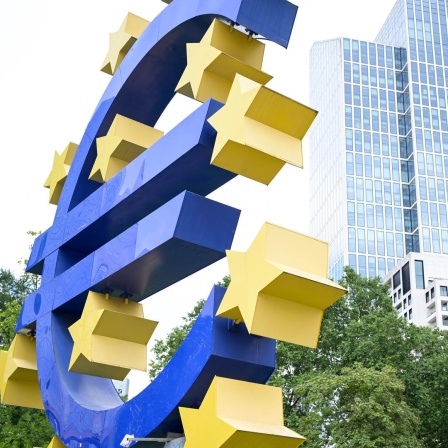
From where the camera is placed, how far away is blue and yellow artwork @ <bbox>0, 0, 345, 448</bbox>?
4.82 meters

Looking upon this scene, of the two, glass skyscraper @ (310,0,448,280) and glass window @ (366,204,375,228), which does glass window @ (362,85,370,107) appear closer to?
glass skyscraper @ (310,0,448,280)

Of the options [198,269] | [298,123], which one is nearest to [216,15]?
[298,123]

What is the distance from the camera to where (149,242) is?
5.84 metres

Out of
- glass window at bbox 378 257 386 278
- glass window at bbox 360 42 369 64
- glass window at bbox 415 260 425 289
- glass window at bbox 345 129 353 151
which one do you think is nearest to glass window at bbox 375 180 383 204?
glass window at bbox 345 129 353 151

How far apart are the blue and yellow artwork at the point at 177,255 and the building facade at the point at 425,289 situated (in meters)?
61.8

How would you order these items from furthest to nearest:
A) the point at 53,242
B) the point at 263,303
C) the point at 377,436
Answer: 1. the point at 377,436
2. the point at 53,242
3. the point at 263,303

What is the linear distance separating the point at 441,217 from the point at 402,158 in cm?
972

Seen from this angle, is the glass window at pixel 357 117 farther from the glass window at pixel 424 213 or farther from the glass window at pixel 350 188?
the glass window at pixel 424 213

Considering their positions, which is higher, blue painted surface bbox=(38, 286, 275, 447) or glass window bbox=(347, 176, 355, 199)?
glass window bbox=(347, 176, 355, 199)

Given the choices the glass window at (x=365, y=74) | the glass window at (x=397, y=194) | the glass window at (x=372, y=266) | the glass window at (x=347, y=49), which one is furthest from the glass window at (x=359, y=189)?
the glass window at (x=347, y=49)

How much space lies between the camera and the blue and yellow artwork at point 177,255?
4816 mm

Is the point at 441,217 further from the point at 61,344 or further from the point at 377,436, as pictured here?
the point at 61,344

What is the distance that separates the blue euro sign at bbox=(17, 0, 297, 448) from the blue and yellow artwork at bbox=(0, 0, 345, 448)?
0.02 m

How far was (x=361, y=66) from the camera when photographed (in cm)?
9069
